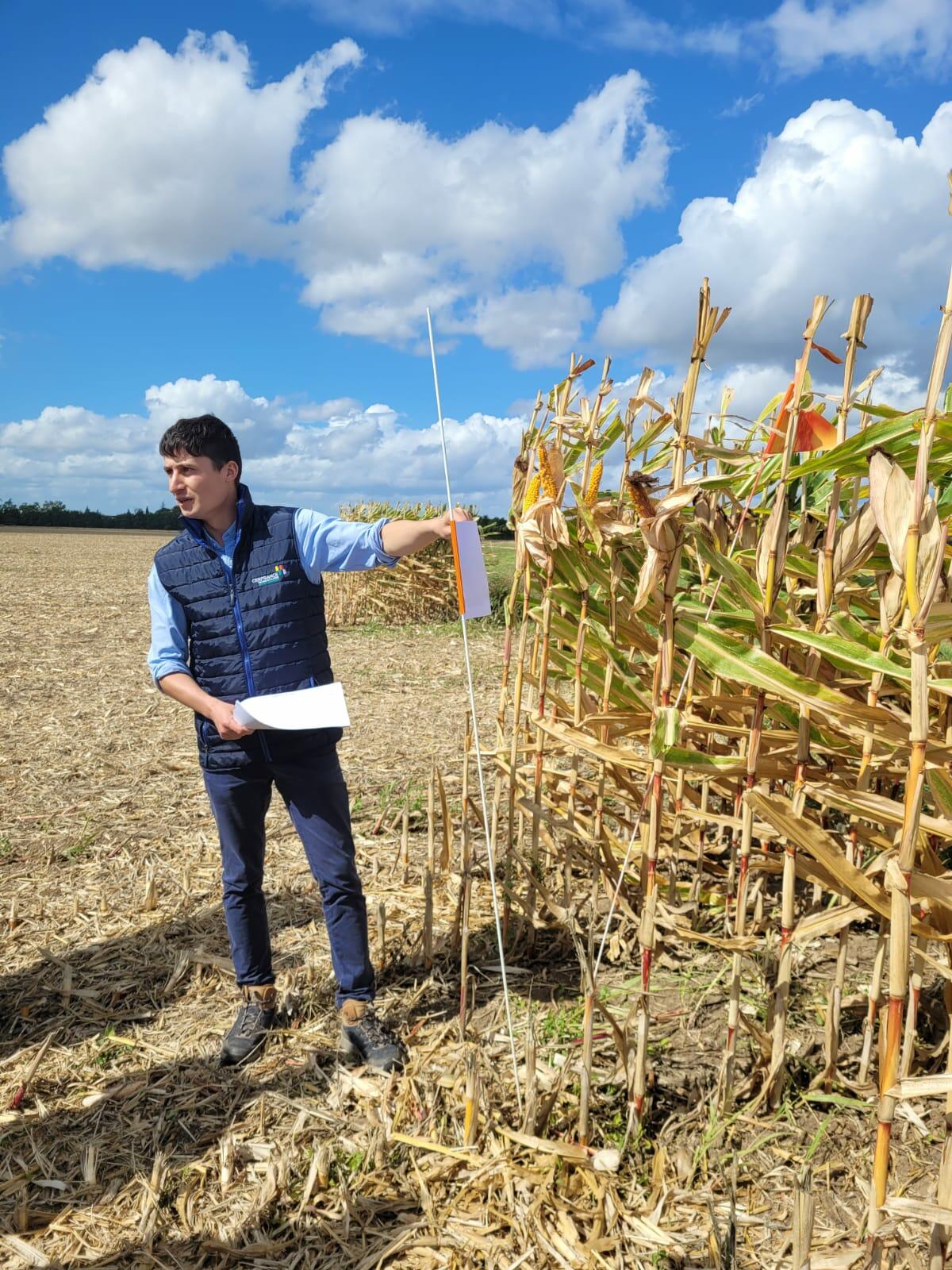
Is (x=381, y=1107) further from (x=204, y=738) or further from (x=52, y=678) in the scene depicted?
(x=52, y=678)

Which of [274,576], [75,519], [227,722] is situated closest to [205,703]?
[227,722]

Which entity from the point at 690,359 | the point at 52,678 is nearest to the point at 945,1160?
the point at 690,359

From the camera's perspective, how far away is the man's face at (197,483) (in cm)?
241

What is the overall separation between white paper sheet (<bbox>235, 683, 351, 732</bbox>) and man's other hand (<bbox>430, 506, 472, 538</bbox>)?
49cm

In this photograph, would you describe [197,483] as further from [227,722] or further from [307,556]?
[227,722]

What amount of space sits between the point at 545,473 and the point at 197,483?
3.22 ft

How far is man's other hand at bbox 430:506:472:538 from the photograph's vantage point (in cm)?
224

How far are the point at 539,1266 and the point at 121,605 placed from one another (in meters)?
14.1

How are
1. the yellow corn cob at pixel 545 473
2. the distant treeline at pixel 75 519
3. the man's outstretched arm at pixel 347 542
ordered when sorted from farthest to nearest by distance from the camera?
the distant treeline at pixel 75 519 < the man's outstretched arm at pixel 347 542 < the yellow corn cob at pixel 545 473

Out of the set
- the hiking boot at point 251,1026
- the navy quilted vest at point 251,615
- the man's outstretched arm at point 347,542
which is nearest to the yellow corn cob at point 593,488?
the man's outstretched arm at point 347,542

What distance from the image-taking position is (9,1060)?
2.65 m

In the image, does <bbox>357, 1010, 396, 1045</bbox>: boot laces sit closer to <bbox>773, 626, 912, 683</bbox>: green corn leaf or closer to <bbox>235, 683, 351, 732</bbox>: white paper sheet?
<bbox>235, 683, 351, 732</bbox>: white paper sheet

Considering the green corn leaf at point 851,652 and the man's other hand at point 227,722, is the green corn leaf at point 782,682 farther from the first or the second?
the man's other hand at point 227,722

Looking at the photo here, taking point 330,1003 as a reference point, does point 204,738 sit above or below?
above
